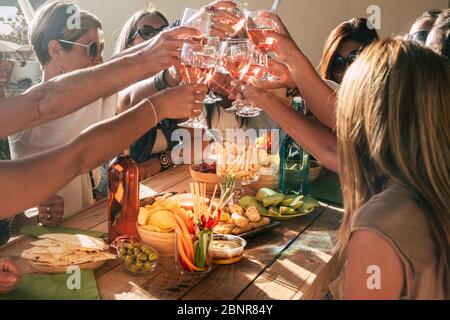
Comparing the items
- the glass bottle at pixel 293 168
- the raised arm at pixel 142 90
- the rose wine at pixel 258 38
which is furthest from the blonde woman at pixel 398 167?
the raised arm at pixel 142 90

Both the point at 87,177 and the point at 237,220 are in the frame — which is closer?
the point at 237,220

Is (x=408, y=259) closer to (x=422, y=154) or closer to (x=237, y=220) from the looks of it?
(x=422, y=154)

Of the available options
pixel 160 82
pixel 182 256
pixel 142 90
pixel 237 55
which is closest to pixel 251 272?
pixel 182 256

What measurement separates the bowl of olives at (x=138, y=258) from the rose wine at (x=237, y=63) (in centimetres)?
71

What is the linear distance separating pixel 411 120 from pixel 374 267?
35cm

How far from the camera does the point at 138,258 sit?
1.49 meters

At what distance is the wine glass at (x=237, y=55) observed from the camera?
5.93ft

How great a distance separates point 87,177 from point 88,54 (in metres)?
0.63

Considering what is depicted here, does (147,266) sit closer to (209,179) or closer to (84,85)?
(84,85)

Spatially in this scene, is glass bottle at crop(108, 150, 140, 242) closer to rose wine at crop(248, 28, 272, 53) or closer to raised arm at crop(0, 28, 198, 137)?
raised arm at crop(0, 28, 198, 137)

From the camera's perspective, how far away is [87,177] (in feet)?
8.82

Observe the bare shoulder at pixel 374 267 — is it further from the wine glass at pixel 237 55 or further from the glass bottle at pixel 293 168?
the glass bottle at pixel 293 168

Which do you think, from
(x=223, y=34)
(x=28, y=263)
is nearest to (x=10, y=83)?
(x=223, y=34)

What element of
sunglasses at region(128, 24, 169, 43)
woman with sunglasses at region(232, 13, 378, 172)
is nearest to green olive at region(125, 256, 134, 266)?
woman with sunglasses at region(232, 13, 378, 172)
